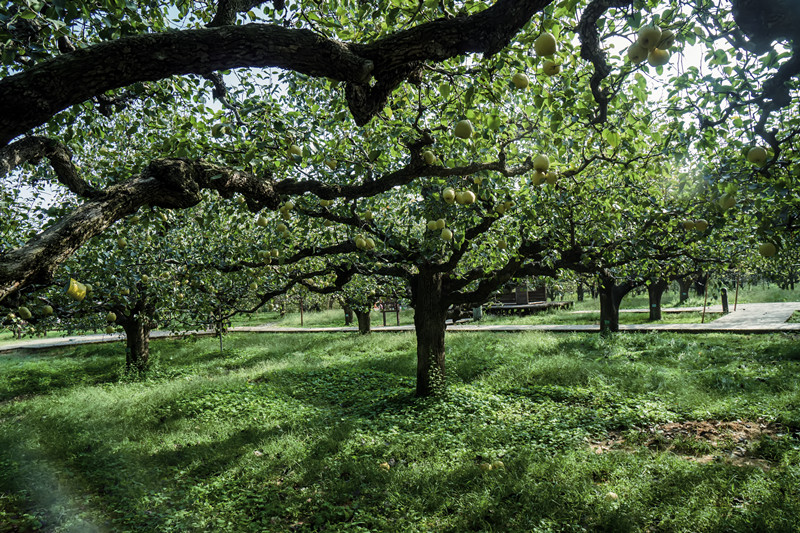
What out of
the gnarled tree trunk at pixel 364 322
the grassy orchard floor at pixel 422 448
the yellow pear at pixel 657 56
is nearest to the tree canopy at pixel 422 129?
the yellow pear at pixel 657 56

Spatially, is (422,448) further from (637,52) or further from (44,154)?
(44,154)

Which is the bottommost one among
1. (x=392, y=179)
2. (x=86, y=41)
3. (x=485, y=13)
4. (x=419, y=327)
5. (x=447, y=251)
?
(x=419, y=327)

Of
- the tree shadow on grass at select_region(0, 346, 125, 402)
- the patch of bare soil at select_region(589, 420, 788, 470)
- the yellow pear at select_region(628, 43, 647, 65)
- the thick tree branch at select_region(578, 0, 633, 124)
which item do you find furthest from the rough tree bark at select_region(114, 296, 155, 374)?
the yellow pear at select_region(628, 43, 647, 65)

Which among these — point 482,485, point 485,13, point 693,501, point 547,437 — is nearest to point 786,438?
point 693,501

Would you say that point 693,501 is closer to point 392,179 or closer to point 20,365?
point 392,179

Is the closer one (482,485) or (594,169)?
(482,485)

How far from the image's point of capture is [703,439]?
6.06 metres

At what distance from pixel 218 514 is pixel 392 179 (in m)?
4.34

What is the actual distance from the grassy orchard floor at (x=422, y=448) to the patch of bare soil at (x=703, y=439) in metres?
0.04

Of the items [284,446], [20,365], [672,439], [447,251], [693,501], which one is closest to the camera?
[693,501]

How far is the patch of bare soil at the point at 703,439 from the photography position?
554 centimetres

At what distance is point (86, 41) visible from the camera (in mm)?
4895

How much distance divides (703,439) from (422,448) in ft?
13.7

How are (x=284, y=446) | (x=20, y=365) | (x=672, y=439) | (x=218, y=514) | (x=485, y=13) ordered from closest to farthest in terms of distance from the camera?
1. (x=485, y=13)
2. (x=218, y=514)
3. (x=672, y=439)
4. (x=284, y=446)
5. (x=20, y=365)
